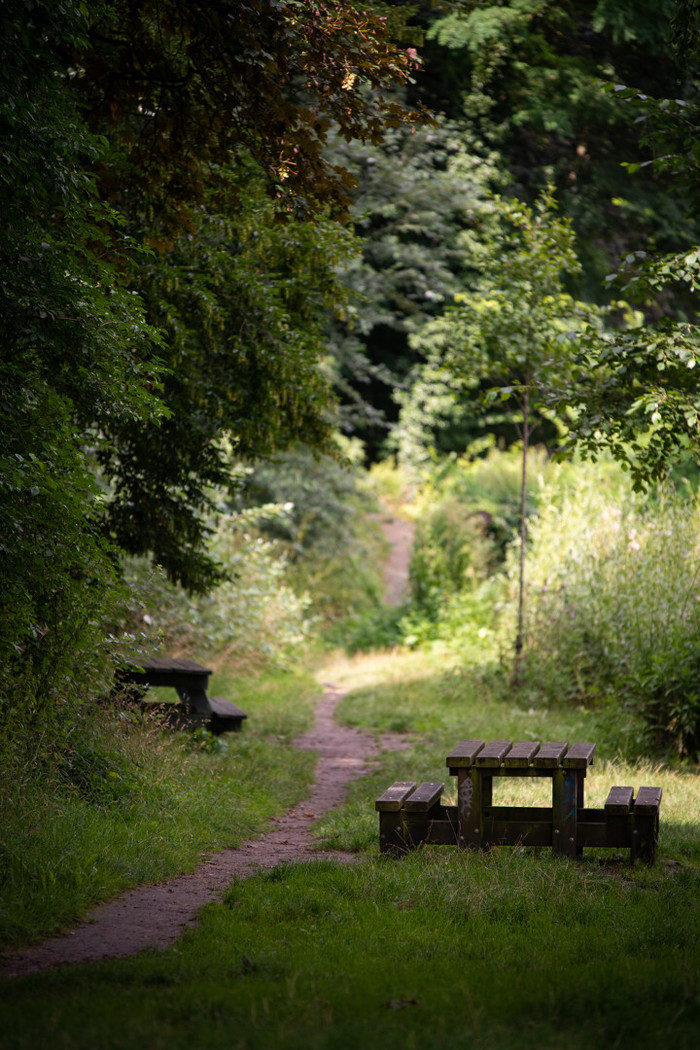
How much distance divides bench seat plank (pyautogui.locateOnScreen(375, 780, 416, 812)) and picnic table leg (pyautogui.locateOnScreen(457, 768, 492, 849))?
1.13 ft

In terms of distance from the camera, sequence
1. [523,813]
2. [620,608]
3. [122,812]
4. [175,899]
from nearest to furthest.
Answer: [175,899]
[523,813]
[122,812]
[620,608]

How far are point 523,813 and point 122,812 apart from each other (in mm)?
2494

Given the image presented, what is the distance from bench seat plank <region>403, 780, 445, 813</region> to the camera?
18.8 feet

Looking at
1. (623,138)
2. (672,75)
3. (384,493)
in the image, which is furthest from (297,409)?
(384,493)

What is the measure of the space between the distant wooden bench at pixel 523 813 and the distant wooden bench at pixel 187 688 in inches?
131

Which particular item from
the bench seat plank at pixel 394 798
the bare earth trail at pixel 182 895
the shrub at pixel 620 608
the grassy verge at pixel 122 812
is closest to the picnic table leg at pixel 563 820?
the bench seat plank at pixel 394 798

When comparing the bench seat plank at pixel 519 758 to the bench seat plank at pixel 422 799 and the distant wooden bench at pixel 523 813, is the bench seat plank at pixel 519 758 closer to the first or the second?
the distant wooden bench at pixel 523 813

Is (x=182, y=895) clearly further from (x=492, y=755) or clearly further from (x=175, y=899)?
(x=492, y=755)

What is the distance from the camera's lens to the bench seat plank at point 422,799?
5727 millimetres

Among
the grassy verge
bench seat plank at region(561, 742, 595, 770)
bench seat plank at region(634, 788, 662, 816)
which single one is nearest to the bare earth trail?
the grassy verge

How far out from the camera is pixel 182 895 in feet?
17.0

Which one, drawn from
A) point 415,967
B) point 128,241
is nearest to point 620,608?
point 128,241

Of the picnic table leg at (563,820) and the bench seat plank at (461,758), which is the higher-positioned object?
the bench seat plank at (461,758)

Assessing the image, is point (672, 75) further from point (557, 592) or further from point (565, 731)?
point (565, 731)
